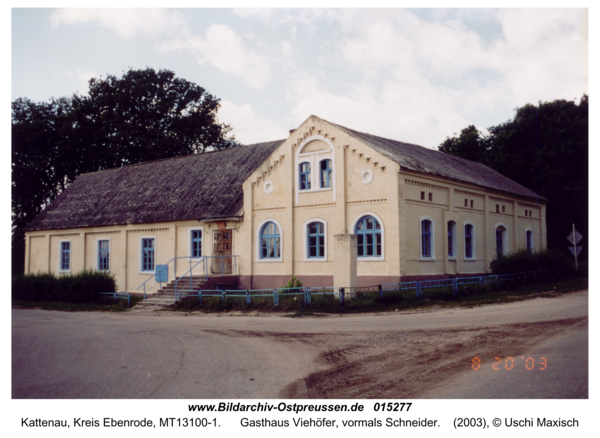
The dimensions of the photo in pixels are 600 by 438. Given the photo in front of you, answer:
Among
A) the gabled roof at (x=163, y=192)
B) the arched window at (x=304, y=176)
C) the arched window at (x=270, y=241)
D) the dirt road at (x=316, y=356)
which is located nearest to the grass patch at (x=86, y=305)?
the gabled roof at (x=163, y=192)

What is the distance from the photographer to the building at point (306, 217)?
69.7ft

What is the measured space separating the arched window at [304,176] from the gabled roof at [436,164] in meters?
2.31

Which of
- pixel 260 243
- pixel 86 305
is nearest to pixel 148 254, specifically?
pixel 86 305

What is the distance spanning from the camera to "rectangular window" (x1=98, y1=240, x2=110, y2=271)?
30.3 m

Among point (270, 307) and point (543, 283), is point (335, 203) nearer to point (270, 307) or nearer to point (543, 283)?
point (270, 307)

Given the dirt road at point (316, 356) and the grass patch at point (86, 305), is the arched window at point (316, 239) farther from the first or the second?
the grass patch at point (86, 305)

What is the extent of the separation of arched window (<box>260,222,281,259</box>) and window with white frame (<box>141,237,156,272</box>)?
721 cm

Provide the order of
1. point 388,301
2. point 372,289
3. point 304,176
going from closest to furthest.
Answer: point 388,301
point 372,289
point 304,176

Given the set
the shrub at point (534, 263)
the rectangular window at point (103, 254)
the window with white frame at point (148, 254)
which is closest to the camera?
the shrub at point (534, 263)

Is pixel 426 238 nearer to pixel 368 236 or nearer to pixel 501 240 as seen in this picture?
pixel 368 236

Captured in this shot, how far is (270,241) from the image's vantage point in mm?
24250

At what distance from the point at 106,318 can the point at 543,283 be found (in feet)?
57.6

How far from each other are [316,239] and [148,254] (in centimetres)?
1073
